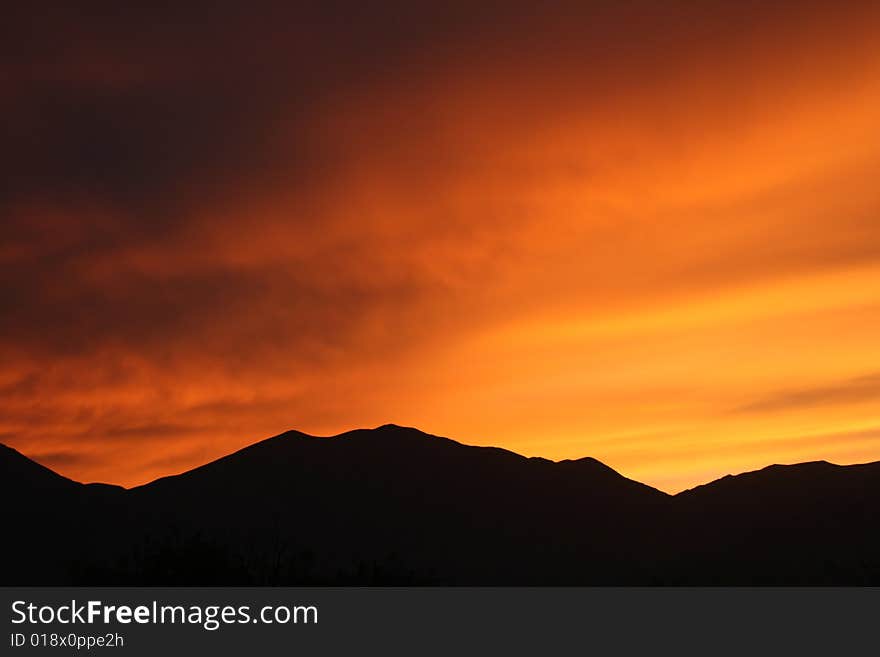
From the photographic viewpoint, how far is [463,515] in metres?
158

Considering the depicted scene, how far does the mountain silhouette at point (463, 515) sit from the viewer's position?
122 meters

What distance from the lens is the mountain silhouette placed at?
4820 inches

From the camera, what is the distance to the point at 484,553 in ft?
473
